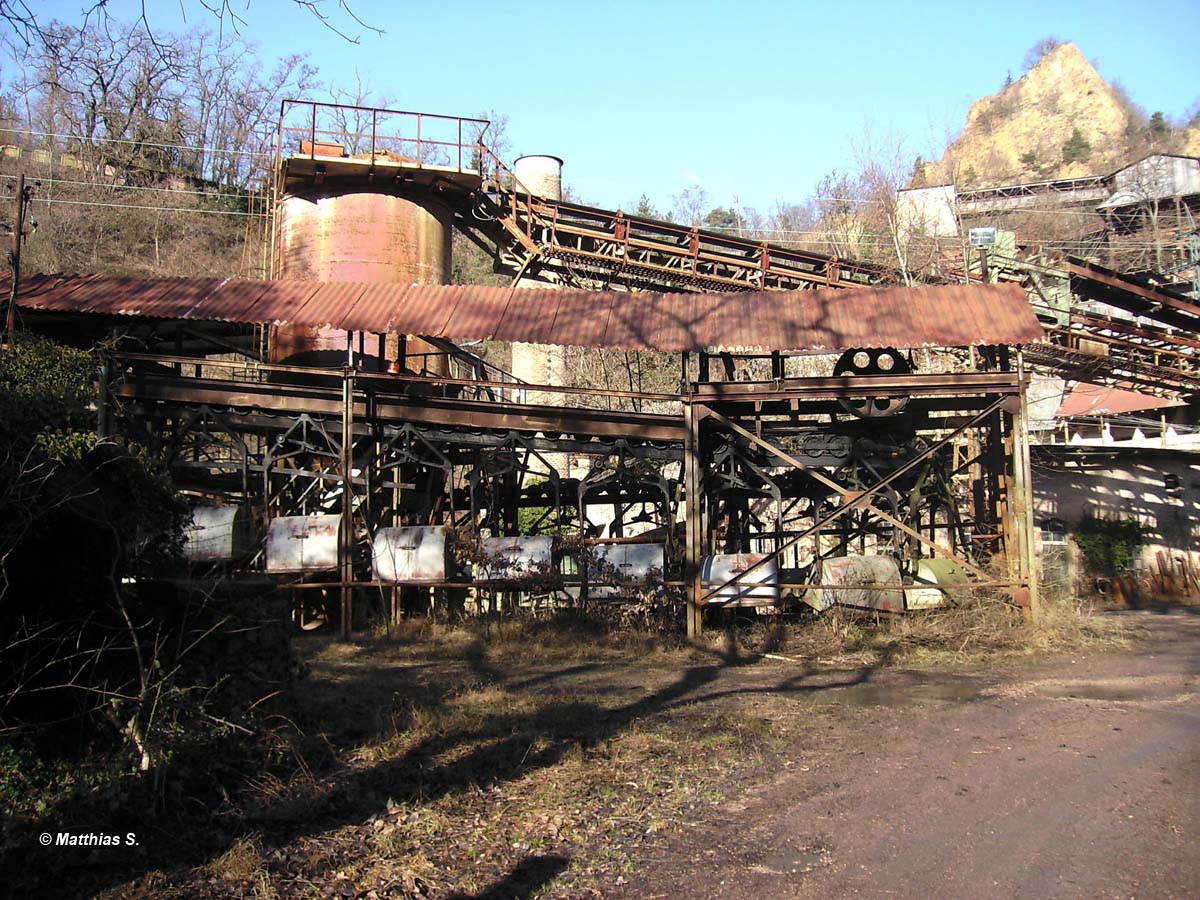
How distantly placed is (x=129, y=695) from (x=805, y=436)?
11755 millimetres

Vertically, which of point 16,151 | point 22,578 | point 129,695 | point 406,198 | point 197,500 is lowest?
point 129,695

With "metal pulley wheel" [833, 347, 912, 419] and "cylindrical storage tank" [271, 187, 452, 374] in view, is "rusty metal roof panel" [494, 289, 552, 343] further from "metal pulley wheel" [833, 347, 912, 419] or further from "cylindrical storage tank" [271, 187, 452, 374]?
"metal pulley wheel" [833, 347, 912, 419]

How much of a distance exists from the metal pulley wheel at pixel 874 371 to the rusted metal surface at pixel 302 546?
8.05 m

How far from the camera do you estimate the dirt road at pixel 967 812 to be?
5.30 meters

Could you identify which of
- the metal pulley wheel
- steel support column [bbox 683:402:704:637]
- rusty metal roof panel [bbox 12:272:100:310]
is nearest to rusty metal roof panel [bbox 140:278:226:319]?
rusty metal roof panel [bbox 12:272:100:310]

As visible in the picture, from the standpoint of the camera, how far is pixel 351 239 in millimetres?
19016

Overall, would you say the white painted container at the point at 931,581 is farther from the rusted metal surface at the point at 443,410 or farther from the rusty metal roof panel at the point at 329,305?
the rusty metal roof panel at the point at 329,305

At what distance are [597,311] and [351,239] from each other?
6098 mm

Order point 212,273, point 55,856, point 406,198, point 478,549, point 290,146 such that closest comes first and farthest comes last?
point 55,856
point 478,549
point 406,198
point 290,146
point 212,273

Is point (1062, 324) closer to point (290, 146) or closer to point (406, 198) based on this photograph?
point (406, 198)

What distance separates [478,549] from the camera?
14.6 metres

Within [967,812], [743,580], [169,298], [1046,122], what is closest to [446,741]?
[967,812]

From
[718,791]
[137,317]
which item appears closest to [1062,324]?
[718,791]

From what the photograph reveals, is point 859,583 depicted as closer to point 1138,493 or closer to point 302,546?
point 302,546
